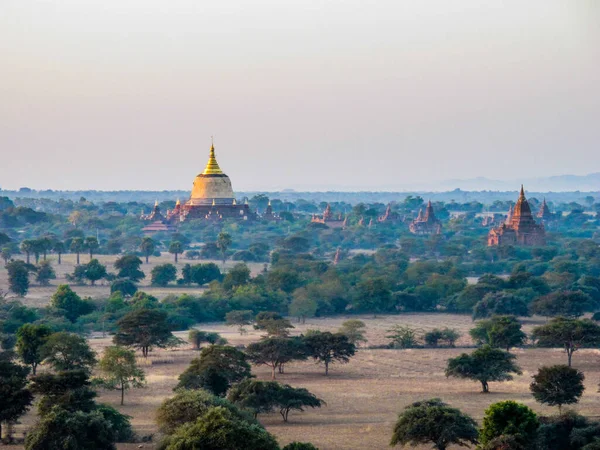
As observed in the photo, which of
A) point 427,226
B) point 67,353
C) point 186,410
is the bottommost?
point 186,410

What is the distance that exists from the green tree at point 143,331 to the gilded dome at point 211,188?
87.2 meters

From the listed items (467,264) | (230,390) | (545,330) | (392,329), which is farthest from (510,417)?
(467,264)

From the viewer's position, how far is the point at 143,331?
48.8 metres

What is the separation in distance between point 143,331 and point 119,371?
28.3ft

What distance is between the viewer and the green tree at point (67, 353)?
1620 inches

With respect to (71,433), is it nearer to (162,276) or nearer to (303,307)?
(303,307)

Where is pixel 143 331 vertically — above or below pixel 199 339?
above

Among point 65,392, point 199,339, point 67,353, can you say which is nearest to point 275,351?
point 67,353

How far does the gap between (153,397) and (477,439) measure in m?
12.8

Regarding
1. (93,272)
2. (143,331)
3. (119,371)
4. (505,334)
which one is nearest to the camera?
(119,371)

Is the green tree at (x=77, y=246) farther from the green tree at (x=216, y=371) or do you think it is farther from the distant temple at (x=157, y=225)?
the green tree at (x=216, y=371)

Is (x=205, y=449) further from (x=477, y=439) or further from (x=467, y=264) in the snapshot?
(x=467, y=264)

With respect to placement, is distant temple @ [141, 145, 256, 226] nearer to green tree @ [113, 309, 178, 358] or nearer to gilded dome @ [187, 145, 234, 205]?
gilded dome @ [187, 145, 234, 205]

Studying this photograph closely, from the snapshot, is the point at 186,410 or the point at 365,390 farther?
the point at 365,390
